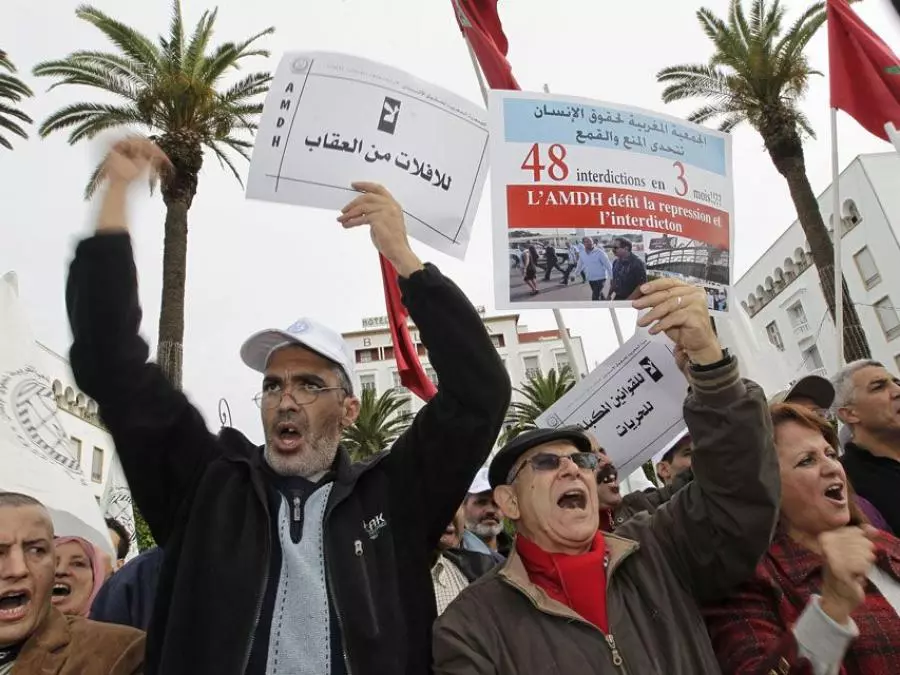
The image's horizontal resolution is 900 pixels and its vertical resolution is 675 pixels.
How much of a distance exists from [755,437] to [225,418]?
1.98 m

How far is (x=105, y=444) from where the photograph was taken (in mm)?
39156

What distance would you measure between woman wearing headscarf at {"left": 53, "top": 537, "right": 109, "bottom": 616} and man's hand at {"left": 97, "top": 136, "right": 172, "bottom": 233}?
183 centimetres

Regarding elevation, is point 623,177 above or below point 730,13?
below

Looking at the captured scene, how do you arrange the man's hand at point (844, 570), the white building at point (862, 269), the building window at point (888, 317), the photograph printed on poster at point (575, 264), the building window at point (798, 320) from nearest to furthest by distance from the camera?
the man's hand at point (844, 570)
the photograph printed on poster at point (575, 264)
the white building at point (862, 269)
the building window at point (888, 317)
the building window at point (798, 320)

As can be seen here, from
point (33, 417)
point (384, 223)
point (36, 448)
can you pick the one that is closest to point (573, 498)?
point (384, 223)

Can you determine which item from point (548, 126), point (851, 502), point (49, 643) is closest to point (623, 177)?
point (548, 126)

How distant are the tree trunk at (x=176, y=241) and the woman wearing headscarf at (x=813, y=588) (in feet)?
36.9

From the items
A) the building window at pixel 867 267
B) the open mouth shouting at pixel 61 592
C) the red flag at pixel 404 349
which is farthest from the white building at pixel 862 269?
the open mouth shouting at pixel 61 592

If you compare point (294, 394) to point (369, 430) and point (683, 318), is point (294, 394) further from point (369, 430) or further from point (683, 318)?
point (369, 430)

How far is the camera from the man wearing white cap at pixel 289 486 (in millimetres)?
2000

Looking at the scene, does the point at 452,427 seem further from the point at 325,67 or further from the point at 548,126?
the point at 548,126

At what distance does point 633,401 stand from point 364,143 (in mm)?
1785

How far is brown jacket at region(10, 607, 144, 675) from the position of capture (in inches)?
85.1

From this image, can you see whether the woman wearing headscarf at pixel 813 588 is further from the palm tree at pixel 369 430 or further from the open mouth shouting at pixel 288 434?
the palm tree at pixel 369 430
